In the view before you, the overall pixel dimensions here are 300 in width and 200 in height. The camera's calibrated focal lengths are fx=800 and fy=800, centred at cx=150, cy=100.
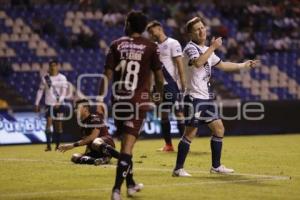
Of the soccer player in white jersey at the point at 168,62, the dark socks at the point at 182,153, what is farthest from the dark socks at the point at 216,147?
the soccer player in white jersey at the point at 168,62

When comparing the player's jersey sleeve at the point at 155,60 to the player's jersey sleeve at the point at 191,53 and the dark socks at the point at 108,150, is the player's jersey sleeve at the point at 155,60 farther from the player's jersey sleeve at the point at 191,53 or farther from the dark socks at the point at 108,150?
the dark socks at the point at 108,150

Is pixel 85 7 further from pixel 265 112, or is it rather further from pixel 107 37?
pixel 265 112

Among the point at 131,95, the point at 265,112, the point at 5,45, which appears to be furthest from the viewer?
the point at 5,45

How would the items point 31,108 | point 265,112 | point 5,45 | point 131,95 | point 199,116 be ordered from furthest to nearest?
point 5,45 < point 265,112 < point 31,108 < point 199,116 < point 131,95

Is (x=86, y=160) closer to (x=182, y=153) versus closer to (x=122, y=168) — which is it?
(x=182, y=153)

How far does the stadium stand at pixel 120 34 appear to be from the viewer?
2722 cm

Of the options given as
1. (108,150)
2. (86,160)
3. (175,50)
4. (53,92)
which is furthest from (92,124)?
(53,92)

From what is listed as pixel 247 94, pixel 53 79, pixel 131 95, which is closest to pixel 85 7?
pixel 247 94

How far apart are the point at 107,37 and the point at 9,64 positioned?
4.31m

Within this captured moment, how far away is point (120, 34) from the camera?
29.6 metres

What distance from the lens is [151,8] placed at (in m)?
30.9

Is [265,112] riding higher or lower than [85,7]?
lower

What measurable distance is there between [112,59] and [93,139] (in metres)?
4.31

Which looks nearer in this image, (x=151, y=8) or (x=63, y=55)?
(x=63, y=55)
